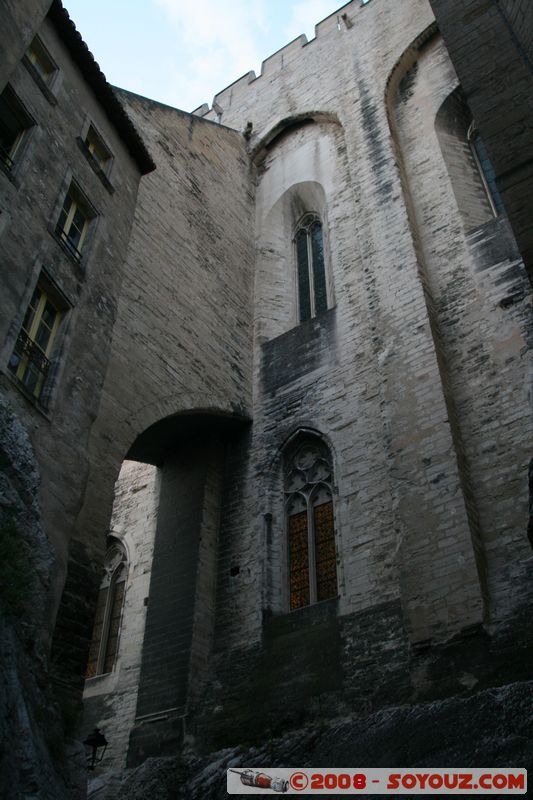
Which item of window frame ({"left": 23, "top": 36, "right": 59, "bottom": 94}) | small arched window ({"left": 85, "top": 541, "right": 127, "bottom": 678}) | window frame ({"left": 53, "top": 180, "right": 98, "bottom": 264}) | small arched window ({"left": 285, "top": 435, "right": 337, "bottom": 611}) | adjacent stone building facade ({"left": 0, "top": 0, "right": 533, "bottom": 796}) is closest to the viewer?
adjacent stone building facade ({"left": 0, "top": 0, "right": 533, "bottom": 796})

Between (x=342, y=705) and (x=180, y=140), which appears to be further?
(x=180, y=140)

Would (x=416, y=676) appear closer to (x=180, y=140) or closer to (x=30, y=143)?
(x=30, y=143)

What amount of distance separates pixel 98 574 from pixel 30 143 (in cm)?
452

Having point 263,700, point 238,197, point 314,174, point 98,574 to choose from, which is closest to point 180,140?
point 238,197

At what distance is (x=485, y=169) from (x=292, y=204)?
3.93 meters

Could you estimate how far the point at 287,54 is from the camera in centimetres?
1745

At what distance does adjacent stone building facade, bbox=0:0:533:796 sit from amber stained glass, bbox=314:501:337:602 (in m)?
0.03

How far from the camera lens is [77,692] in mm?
6680

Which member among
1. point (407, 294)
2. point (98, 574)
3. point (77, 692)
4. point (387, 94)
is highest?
point (387, 94)

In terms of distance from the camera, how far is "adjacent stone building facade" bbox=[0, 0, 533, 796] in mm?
7254

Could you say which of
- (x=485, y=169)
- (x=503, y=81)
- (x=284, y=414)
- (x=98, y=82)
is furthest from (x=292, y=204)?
(x=503, y=81)

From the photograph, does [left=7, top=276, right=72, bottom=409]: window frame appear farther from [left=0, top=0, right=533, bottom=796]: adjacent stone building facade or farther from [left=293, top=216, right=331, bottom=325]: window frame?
[left=293, top=216, right=331, bottom=325]: window frame

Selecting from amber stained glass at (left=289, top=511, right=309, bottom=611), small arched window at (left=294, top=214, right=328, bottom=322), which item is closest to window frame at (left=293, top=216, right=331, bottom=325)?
small arched window at (left=294, top=214, right=328, bottom=322)

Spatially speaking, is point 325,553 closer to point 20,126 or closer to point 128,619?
point 128,619
